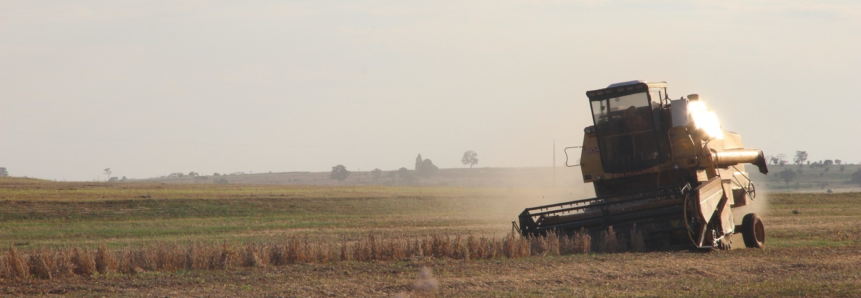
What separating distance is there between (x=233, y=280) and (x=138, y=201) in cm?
3213

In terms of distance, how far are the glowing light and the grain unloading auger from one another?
0.02 metres

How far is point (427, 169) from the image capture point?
606ft

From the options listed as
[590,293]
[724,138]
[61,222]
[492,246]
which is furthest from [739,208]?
[61,222]

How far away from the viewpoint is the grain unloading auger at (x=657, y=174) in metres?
16.5

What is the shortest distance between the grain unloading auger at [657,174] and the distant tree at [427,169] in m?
A: 161

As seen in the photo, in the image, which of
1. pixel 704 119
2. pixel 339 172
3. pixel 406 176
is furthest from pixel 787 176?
pixel 704 119

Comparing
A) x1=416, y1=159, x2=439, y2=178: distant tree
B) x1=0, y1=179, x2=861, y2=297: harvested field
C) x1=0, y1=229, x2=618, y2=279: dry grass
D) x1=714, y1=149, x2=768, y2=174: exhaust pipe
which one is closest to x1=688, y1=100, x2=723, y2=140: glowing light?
x1=714, y1=149, x2=768, y2=174: exhaust pipe

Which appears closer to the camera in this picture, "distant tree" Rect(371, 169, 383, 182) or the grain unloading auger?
the grain unloading auger

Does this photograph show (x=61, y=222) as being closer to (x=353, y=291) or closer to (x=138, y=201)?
(x=138, y=201)

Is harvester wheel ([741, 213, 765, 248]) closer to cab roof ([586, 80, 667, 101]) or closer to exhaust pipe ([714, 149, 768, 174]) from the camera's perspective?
exhaust pipe ([714, 149, 768, 174])

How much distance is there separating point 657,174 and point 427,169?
546 feet

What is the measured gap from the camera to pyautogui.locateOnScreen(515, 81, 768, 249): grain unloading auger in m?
16.5

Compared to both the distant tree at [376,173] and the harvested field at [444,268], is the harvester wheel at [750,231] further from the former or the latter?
the distant tree at [376,173]

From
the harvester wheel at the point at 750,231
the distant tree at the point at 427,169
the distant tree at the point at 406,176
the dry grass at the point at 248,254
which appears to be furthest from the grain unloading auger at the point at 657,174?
the distant tree at the point at 427,169
